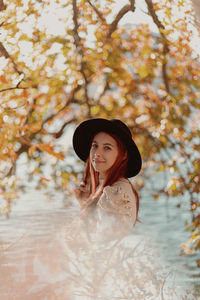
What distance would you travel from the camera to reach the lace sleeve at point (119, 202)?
1.65 m

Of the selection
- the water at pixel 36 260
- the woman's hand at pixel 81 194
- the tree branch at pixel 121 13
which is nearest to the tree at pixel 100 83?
the tree branch at pixel 121 13

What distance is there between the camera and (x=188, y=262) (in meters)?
3.03

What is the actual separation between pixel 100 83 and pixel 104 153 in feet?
7.67

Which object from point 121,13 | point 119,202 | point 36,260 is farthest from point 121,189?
point 121,13

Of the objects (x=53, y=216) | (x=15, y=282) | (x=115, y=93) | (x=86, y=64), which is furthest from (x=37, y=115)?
(x=15, y=282)

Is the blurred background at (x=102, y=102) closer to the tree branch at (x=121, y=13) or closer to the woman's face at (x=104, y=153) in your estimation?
the tree branch at (x=121, y=13)

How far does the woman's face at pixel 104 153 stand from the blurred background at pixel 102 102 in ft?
1.87

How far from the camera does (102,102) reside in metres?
4.15

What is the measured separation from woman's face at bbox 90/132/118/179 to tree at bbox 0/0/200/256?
0.65 metres

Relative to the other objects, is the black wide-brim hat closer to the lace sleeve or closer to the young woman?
the young woman

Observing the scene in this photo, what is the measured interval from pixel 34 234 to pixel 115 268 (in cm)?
52

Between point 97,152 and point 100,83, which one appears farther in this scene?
point 100,83

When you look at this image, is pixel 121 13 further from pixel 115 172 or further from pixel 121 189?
pixel 121 189

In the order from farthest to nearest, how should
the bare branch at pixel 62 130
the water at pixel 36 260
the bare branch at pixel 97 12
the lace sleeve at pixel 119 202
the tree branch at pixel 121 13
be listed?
1. the bare branch at pixel 62 130
2. the bare branch at pixel 97 12
3. the tree branch at pixel 121 13
4. the water at pixel 36 260
5. the lace sleeve at pixel 119 202
